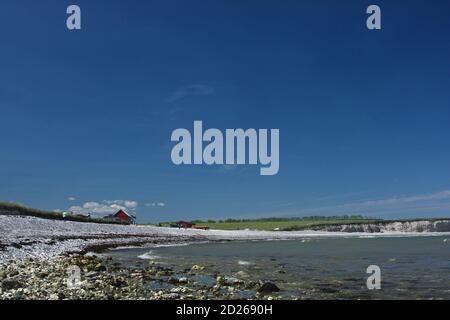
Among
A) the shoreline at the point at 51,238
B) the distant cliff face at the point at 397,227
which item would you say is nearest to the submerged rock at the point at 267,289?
the shoreline at the point at 51,238

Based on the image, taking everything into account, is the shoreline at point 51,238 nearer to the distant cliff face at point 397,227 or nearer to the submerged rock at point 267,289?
the submerged rock at point 267,289

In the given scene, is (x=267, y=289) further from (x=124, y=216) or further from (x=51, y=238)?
(x=124, y=216)

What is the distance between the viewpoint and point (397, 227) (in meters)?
187

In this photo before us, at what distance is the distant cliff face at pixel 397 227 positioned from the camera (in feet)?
563

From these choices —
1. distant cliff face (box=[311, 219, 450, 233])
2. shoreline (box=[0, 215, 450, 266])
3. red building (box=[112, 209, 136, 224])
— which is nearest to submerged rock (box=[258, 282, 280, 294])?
shoreline (box=[0, 215, 450, 266])

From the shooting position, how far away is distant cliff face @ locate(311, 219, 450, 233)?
171712mm

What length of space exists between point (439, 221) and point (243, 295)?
668ft

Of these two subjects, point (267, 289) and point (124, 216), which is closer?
point (267, 289)

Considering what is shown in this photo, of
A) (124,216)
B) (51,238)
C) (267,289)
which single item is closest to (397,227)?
(124,216)

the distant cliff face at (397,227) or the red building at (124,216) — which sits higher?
the red building at (124,216)

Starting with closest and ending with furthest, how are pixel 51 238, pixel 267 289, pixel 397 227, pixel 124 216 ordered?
pixel 267 289 < pixel 51 238 < pixel 124 216 < pixel 397 227

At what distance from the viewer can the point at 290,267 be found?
95.5 feet
